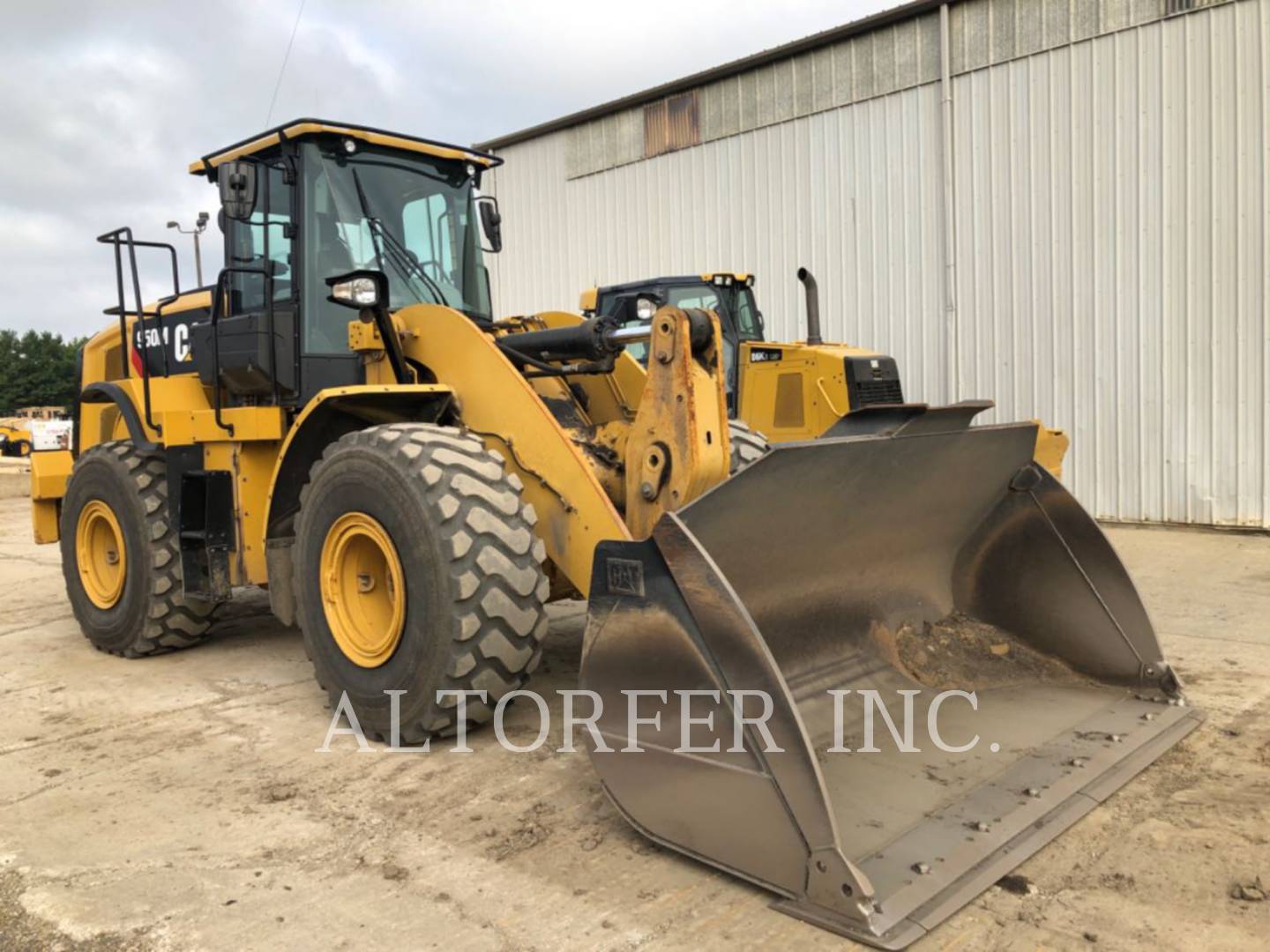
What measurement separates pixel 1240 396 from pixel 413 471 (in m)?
9.07

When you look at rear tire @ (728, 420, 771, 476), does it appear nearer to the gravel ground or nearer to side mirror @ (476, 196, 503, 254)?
the gravel ground

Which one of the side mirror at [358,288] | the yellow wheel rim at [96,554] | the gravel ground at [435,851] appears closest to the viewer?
the gravel ground at [435,851]

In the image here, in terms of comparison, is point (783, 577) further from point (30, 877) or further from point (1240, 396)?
point (1240, 396)

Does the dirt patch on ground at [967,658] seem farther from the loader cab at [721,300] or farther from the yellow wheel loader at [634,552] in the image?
the loader cab at [721,300]

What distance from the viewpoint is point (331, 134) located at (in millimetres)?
5059

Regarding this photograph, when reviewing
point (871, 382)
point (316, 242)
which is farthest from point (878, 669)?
point (871, 382)

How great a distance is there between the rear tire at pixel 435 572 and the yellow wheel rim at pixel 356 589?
1cm

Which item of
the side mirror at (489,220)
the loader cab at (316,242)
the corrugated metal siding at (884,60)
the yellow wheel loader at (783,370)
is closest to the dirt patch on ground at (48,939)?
the loader cab at (316,242)

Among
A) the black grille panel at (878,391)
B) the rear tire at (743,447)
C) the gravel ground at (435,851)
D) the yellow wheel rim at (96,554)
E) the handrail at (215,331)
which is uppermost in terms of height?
the handrail at (215,331)

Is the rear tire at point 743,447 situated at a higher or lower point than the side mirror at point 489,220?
lower

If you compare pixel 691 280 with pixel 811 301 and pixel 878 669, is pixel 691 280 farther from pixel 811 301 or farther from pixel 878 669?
pixel 878 669

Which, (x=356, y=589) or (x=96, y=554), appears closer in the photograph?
(x=356, y=589)

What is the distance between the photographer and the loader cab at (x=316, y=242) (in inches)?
199

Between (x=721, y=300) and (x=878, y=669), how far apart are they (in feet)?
21.9
